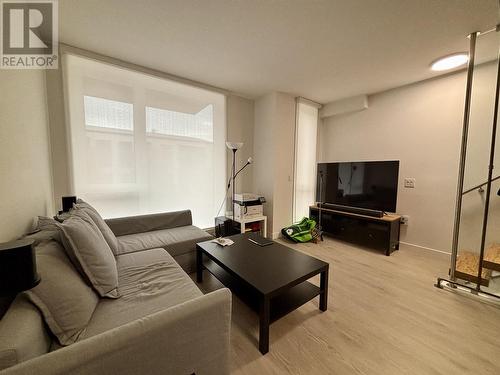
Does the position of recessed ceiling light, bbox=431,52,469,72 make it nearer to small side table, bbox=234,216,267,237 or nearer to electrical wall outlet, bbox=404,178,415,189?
electrical wall outlet, bbox=404,178,415,189

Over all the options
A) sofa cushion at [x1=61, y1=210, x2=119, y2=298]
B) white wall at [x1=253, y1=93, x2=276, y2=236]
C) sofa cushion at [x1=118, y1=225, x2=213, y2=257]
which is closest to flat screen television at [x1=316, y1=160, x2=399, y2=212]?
white wall at [x1=253, y1=93, x2=276, y2=236]

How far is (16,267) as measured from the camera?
0.72 m

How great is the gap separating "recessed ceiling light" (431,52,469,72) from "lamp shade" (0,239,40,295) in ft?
12.3

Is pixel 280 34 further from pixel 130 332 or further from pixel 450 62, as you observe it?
pixel 130 332

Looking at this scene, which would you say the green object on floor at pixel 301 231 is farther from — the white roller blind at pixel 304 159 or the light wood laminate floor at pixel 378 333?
the light wood laminate floor at pixel 378 333

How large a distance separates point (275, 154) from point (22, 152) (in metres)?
2.84

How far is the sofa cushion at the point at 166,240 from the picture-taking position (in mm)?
2045

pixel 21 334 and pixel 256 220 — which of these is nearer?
pixel 21 334

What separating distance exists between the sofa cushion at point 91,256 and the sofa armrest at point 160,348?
23.3 inches

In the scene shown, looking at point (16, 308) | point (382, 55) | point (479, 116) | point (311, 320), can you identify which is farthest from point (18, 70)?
point (479, 116)

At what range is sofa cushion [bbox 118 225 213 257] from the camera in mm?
2045

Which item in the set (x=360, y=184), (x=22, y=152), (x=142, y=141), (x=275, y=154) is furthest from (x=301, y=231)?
(x=22, y=152)

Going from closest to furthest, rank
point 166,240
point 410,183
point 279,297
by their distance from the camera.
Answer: point 279,297, point 166,240, point 410,183

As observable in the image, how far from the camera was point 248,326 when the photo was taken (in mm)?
1567
